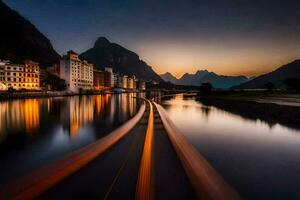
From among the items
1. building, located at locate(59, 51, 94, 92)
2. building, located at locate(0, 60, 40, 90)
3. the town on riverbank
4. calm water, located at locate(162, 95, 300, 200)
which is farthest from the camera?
building, located at locate(59, 51, 94, 92)

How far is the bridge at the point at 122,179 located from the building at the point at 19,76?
110080mm

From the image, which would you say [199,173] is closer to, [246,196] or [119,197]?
[246,196]

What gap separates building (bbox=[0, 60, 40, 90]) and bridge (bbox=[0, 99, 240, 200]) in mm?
110080

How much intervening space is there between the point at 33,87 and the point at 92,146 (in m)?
117

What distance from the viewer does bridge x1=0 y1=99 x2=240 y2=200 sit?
362 inches

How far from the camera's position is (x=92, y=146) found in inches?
669

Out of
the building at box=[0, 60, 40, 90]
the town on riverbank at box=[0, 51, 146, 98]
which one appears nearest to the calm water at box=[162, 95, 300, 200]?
the town on riverbank at box=[0, 51, 146, 98]

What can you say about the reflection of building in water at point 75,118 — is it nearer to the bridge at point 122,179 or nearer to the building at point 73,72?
the bridge at point 122,179

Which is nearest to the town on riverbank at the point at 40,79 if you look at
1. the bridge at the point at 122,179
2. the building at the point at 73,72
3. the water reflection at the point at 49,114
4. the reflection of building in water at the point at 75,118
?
the building at the point at 73,72

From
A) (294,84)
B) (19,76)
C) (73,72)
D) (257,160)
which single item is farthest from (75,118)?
(73,72)

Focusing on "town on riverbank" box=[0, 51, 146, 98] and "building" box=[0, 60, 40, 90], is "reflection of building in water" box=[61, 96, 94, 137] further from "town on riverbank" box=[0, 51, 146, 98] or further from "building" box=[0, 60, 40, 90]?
"building" box=[0, 60, 40, 90]

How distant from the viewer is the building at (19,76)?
107938 mm

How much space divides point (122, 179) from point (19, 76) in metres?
123

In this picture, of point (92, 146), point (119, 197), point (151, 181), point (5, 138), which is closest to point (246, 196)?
point (151, 181)
